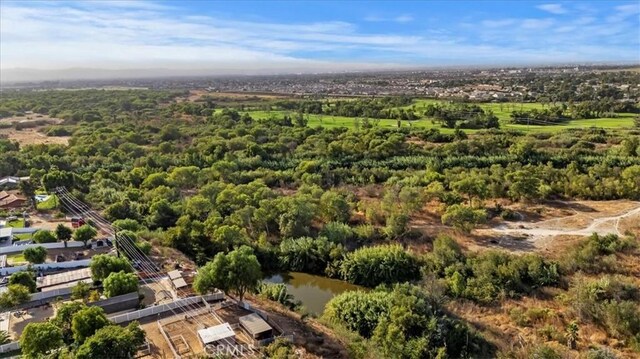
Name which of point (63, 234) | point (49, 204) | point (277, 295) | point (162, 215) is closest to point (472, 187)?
point (277, 295)

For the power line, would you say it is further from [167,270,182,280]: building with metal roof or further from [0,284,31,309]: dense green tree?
[0,284,31,309]: dense green tree

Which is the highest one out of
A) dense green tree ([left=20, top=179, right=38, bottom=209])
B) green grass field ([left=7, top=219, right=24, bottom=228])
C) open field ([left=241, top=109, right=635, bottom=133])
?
open field ([left=241, top=109, right=635, bottom=133])

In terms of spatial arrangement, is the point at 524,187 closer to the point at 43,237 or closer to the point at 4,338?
the point at 43,237

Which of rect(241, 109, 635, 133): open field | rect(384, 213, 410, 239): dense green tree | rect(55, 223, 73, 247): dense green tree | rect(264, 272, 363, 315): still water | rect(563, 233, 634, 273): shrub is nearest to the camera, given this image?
rect(264, 272, 363, 315): still water

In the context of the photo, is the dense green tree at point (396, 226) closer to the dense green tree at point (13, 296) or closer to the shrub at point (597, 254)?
the shrub at point (597, 254)

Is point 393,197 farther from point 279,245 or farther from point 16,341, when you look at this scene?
point 16,341

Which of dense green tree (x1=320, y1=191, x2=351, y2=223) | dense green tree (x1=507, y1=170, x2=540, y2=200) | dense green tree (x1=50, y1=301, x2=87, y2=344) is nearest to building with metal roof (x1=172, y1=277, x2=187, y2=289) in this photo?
dense green tree (x1=50, y1=301, x2=87, y2=344)

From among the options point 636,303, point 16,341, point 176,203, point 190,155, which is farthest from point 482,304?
point 190,155
